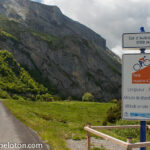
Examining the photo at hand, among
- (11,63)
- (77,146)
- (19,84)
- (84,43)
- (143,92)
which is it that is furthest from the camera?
(84,43)

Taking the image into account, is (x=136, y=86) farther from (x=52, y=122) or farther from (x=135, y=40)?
(x=52, y=122)

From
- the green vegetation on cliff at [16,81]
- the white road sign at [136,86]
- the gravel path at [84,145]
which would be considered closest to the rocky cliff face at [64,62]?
the green vegetation on cliff at [16,81]

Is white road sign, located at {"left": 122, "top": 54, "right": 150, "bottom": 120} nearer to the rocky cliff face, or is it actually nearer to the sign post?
the sign post

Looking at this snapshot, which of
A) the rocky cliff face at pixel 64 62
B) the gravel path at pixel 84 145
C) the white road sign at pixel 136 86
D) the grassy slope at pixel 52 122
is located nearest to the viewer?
the white road sign at pixel 136 86

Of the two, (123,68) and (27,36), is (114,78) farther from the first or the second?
(123,68)

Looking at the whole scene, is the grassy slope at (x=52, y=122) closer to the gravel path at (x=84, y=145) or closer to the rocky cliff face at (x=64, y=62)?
the gravel path at (x=84, y=145)

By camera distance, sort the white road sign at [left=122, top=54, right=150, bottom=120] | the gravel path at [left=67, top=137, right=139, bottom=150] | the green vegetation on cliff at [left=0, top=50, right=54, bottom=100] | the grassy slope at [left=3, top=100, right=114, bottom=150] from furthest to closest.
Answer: the green vegetation on cliff at [left=0, top=50, right=54, bottom=100]
the grassy slope at [left=3, top=100, right=114, bottom=150]
the gravel path at [left=67, top=137, right=139, bottom=150]
the white road sign at [left=122, top=54, right=150, bottom=120]

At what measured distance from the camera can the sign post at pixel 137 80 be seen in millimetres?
6805

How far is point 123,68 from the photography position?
23.2 feet

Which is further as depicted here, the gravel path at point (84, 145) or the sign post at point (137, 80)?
the gravel path at point (84, 145)

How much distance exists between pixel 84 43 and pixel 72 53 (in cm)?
1960

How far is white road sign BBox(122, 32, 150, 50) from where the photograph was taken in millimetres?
6883

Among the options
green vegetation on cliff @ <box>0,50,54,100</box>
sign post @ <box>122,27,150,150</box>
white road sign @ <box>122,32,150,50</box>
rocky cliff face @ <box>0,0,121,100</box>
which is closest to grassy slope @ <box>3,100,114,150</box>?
sign post @ <box>122,27,150,150</box>

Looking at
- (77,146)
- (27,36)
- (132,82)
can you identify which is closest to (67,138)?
(77,146)
